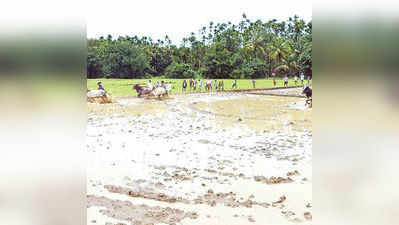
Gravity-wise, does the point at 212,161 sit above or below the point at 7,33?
below

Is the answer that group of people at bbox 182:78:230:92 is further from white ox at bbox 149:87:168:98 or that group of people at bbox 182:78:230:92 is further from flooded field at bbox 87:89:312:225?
flooded field at bbox 87:89:312:225

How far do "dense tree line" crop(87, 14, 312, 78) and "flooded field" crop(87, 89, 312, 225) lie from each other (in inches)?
315

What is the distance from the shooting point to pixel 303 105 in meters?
16.0

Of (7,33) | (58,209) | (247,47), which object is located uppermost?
(247,47)

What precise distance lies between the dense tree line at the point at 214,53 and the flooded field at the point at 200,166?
315 inches

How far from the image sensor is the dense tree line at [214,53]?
74.2ft

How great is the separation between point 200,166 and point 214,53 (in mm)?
18036

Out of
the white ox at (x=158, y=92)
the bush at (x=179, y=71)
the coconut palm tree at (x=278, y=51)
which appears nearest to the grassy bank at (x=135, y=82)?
the bush at (x=179, y=71)

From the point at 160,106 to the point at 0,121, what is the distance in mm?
15620

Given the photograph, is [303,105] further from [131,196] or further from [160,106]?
[131,196]

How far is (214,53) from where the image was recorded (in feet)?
81.4

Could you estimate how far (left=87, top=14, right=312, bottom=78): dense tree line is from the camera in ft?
74.2

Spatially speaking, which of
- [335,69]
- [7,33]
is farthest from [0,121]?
[335,69]

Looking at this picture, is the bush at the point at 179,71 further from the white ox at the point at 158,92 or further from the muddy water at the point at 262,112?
the muddy water at the point at 262,112
